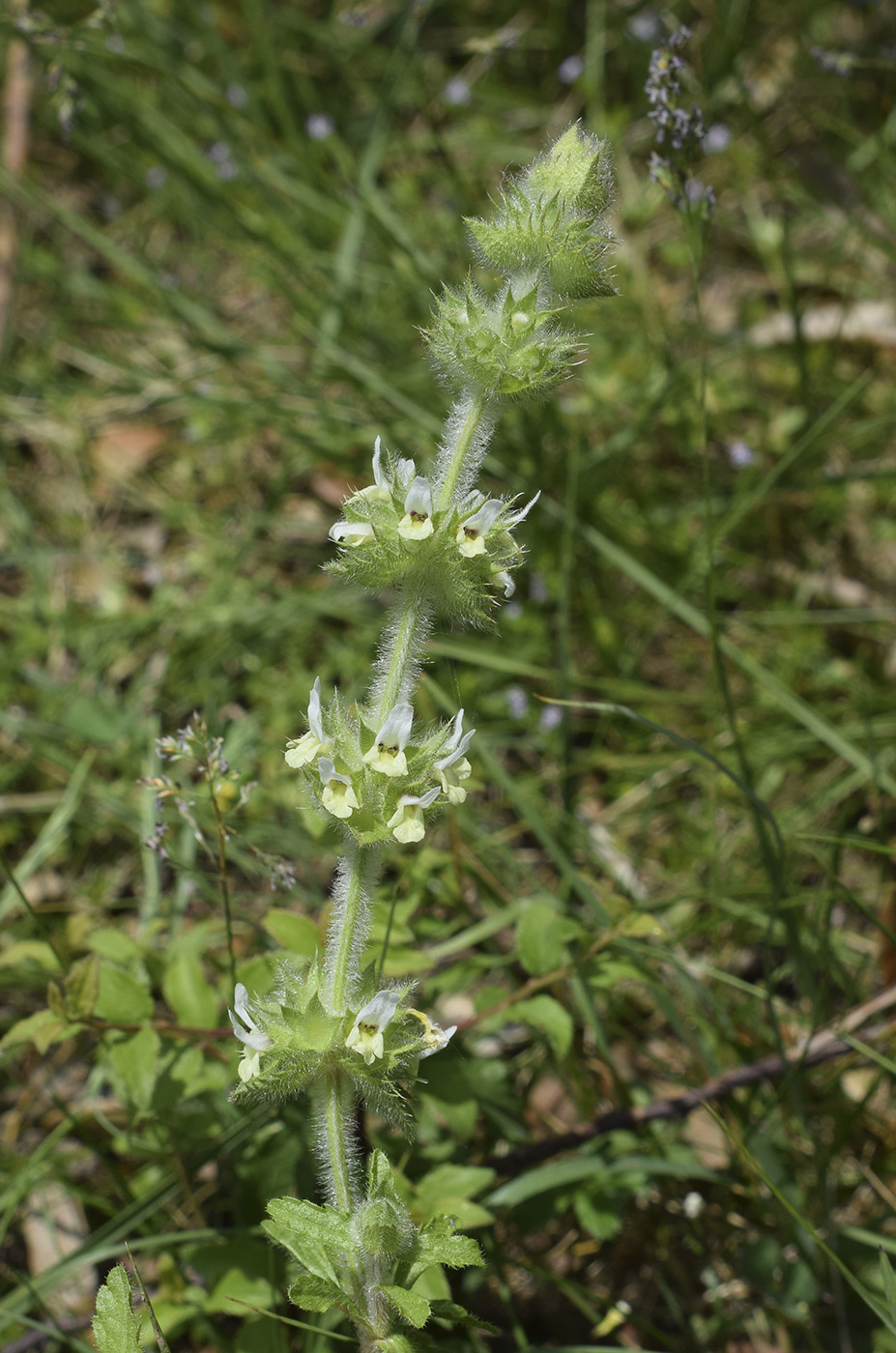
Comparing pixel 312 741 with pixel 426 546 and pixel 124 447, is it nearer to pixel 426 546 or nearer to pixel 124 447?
pixel 426 546

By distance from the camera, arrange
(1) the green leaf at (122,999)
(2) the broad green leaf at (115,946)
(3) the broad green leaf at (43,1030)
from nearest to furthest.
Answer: (3) the broad green leaf at (43,1030) → (1) the green leaf at (122,999) → (2) the broad green leaf at (115,946)

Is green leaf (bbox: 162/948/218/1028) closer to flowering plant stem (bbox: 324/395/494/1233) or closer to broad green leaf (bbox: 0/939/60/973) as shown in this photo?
broad green leaf (bbox: 0/939/60/973)

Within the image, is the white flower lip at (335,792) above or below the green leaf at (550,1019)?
above

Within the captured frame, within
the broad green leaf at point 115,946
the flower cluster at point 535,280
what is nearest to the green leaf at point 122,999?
the broad green leaf at point 115,946

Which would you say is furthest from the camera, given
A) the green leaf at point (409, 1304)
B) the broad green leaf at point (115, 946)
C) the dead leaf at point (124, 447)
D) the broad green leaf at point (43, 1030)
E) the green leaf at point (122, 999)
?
the dead leaf at point (124, 447)

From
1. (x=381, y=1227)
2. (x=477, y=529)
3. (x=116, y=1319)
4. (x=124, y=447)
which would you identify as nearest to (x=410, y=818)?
(x=477, y=529)

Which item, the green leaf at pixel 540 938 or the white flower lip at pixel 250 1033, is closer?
the white flower lip at pixel 250 1033

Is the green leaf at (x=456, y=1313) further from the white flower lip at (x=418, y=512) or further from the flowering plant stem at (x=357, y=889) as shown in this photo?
the white flower lip at (x=418, y=512)
